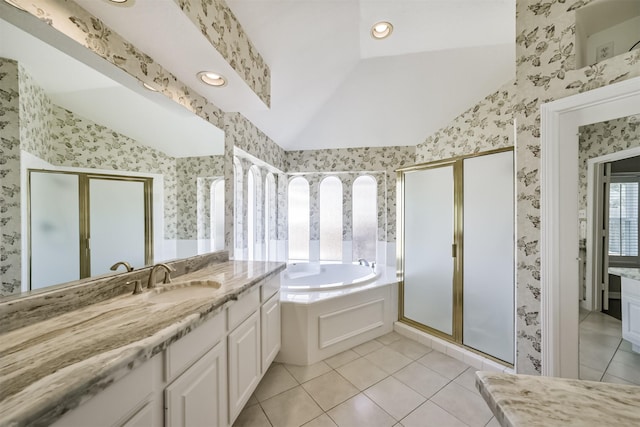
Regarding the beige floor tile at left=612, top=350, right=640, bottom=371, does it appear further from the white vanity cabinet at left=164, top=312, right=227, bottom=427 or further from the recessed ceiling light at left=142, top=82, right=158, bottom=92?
the recessed ceiling light at left=142, top=82, right=158, bottom=92

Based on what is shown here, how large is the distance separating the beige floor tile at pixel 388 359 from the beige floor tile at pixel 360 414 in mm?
422

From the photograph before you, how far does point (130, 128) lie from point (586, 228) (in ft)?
8.58

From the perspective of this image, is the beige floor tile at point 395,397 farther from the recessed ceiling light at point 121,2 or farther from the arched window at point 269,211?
the recessed ceiling light at point 121,2

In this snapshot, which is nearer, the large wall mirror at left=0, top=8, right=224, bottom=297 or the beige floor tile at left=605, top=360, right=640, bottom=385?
the large wall mirror at left=0, top=8, right=224, bottom=297

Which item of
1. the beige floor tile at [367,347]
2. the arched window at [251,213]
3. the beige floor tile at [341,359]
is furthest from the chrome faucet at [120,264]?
the beige floor tile at [367,347]

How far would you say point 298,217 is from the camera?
416 cm

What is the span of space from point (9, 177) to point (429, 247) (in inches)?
111

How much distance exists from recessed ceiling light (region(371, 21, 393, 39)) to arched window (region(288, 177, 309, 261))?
7.66ft

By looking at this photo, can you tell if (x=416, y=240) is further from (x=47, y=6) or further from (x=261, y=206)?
(x=47, y=6)

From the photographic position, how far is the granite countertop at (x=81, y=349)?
0.49m

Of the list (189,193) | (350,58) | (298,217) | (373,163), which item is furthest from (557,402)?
(298,217)

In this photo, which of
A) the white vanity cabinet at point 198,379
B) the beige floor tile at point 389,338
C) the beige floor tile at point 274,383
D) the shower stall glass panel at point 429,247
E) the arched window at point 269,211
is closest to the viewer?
the white vanity cabinet at point 198,379

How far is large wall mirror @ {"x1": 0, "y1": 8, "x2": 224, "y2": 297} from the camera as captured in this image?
2.73 feet

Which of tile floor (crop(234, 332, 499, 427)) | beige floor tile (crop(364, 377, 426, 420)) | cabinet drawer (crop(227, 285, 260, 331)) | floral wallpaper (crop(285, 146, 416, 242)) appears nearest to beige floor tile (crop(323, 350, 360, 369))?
tile floor (crop(234, 332, 499, 427))
